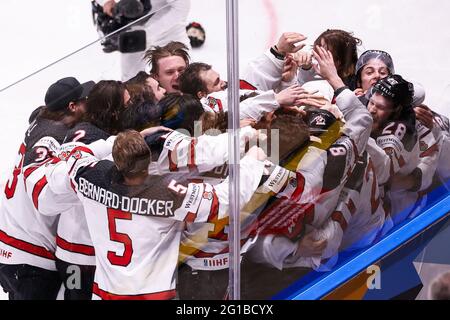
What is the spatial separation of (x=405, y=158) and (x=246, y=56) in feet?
1.24

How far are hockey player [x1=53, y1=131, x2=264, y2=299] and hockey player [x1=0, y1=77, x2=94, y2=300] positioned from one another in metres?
0.09

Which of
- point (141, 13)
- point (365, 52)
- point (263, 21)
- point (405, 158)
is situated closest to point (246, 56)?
point (263, 21)

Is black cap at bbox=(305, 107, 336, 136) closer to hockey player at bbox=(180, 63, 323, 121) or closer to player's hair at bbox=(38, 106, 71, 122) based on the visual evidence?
hockey player at bbox=(180, 63, 323, 121)

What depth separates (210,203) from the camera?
171cm

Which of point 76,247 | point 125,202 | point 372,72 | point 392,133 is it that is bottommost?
point 76,247

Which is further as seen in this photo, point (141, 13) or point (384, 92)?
point (141, 13)

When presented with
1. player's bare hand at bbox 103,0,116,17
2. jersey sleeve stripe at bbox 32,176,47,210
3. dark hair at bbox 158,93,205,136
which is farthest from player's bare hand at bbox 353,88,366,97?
player's bare hand at bbox 103,0,116,17

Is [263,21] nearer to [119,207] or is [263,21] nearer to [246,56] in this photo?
[246,56]

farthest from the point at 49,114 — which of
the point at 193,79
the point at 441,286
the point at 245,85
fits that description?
the point at 441,286

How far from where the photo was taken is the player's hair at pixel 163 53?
5.76 ft

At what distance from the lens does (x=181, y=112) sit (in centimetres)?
172

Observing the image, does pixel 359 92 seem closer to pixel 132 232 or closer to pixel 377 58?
pixel 377 58

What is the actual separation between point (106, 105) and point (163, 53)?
0.51ft

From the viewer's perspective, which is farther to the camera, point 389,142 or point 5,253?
point 5,253
